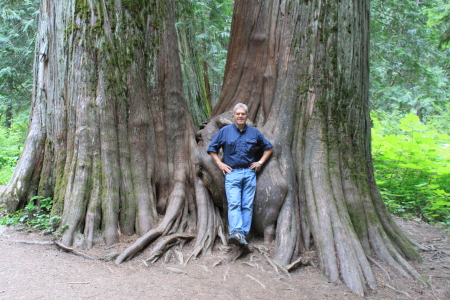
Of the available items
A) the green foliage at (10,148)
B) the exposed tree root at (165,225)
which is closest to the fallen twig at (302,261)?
the exposed tree root at (165,225)

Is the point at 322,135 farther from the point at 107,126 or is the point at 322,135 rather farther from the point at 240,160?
the point at 107,126

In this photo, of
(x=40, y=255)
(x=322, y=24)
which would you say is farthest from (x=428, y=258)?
(x=40, y=255)

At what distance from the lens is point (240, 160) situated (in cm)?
467

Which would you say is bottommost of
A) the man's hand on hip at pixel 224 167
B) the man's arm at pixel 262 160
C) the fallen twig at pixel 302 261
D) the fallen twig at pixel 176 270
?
the fallen twig at pixel 176 270

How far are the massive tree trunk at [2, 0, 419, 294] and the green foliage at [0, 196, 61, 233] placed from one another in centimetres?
15

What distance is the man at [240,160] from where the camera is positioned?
15.0 ft

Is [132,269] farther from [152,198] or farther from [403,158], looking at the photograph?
[403,158]

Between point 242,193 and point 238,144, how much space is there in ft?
2.34

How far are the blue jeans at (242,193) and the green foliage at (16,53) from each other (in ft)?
31.7

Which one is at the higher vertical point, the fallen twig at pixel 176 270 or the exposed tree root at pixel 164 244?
the exposed tree root at pixel 164 244

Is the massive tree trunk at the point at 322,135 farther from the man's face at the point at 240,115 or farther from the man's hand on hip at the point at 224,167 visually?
the man's face at the point at 240,115

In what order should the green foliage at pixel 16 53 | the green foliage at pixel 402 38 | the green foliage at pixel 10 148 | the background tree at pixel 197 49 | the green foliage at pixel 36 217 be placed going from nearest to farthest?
the green foliage at pixel 36 217 → the background tree at pixel 197 49 → the green foliage at pixel 10 148 → the green foliage at pixel 402 38 → the green foliage at pixel 16 53

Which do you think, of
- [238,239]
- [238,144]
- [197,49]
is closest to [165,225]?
[238,239]

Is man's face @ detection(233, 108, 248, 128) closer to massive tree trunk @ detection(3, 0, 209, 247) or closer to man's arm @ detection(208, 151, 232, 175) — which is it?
man's arm @ detection(208, 151, 232, 175)
